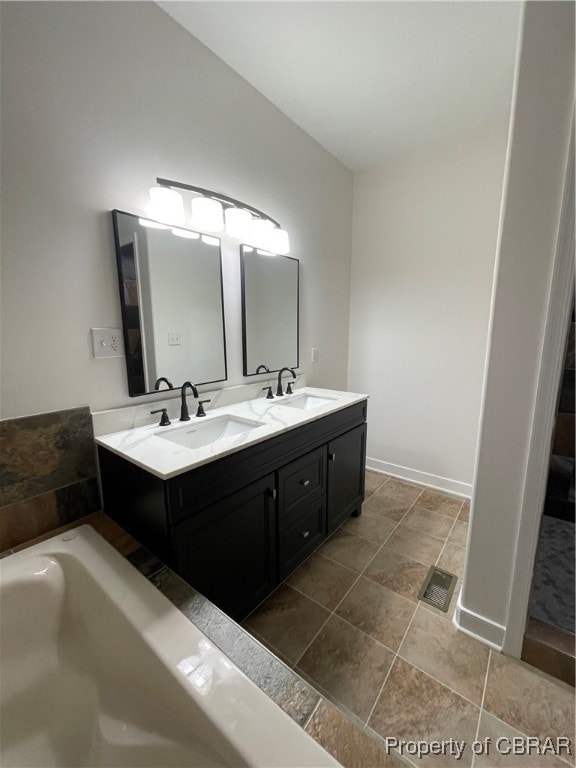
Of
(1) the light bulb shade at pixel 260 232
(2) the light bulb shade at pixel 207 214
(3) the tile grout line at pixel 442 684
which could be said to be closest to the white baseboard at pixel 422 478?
(3) the tile grout line at pixel 442 684

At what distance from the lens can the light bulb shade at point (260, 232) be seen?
1798 mm

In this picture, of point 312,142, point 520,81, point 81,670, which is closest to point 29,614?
point 81,670

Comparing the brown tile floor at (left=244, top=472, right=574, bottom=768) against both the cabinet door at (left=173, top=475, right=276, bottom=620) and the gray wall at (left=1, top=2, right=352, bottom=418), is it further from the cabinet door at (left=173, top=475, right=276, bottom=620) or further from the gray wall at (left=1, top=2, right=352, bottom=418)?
the gray wall at (left=1, top=2, right=352, bottom=418)

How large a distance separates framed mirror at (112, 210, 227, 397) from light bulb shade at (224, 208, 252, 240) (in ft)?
0.33

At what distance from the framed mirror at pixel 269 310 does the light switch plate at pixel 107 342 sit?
710mm

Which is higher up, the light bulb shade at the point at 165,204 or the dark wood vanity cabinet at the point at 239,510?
the light bulb shade at the point at 165,204

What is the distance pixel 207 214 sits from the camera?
4.96 ft

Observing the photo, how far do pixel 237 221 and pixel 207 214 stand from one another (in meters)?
0.20

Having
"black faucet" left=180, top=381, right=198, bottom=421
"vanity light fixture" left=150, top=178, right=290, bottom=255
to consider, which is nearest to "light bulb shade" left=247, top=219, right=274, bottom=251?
"vanity light fixture" left=150, top=178, right=290, bottom=255

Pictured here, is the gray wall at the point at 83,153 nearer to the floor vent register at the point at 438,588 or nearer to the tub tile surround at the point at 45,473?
the tub tile surround at the point at 45,473

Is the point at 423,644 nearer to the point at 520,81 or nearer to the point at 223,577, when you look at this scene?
the point at 223,577

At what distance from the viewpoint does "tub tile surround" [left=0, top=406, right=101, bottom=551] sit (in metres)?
1.09

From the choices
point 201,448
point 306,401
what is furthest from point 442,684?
point 306,401

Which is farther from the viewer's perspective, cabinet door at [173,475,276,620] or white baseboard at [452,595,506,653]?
white baseboard at [452,595,506,653]
